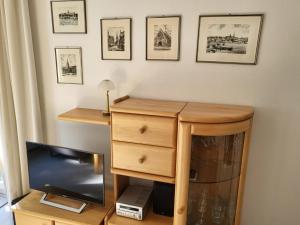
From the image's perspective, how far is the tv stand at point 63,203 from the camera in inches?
68.7

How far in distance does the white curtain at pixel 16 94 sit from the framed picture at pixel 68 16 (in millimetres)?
225

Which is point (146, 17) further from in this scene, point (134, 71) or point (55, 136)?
point (55, 136)

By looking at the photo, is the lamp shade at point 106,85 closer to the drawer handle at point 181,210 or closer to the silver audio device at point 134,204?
the silver audio device at point 134,204

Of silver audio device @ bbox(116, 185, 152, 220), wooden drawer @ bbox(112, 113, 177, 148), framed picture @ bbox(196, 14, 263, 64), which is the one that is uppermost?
framed picture @ bbox(196, 14, 263, 64)

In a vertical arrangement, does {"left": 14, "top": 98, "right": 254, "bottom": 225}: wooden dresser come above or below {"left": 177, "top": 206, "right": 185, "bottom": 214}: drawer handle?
above

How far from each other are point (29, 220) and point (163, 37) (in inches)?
65.3

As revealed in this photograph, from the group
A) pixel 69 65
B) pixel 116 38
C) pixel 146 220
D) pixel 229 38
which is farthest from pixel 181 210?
pixel 69 65

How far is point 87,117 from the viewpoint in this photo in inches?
65.4

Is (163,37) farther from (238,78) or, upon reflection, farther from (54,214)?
(54,214)

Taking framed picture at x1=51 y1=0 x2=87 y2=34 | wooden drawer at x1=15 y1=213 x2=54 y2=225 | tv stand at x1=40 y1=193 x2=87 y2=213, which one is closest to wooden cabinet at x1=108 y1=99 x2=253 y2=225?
tv stand at x1=40 y1=193 x2=87 y2=213

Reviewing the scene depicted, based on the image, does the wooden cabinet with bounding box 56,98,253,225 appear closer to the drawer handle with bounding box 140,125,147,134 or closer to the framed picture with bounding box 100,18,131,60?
the drawer handle with bounding box 140,125,147,134

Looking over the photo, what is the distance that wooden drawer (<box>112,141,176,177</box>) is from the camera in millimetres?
1430

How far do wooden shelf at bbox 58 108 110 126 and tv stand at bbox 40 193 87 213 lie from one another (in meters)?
0.65

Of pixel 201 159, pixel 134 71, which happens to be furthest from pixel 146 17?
pixel 201 159
